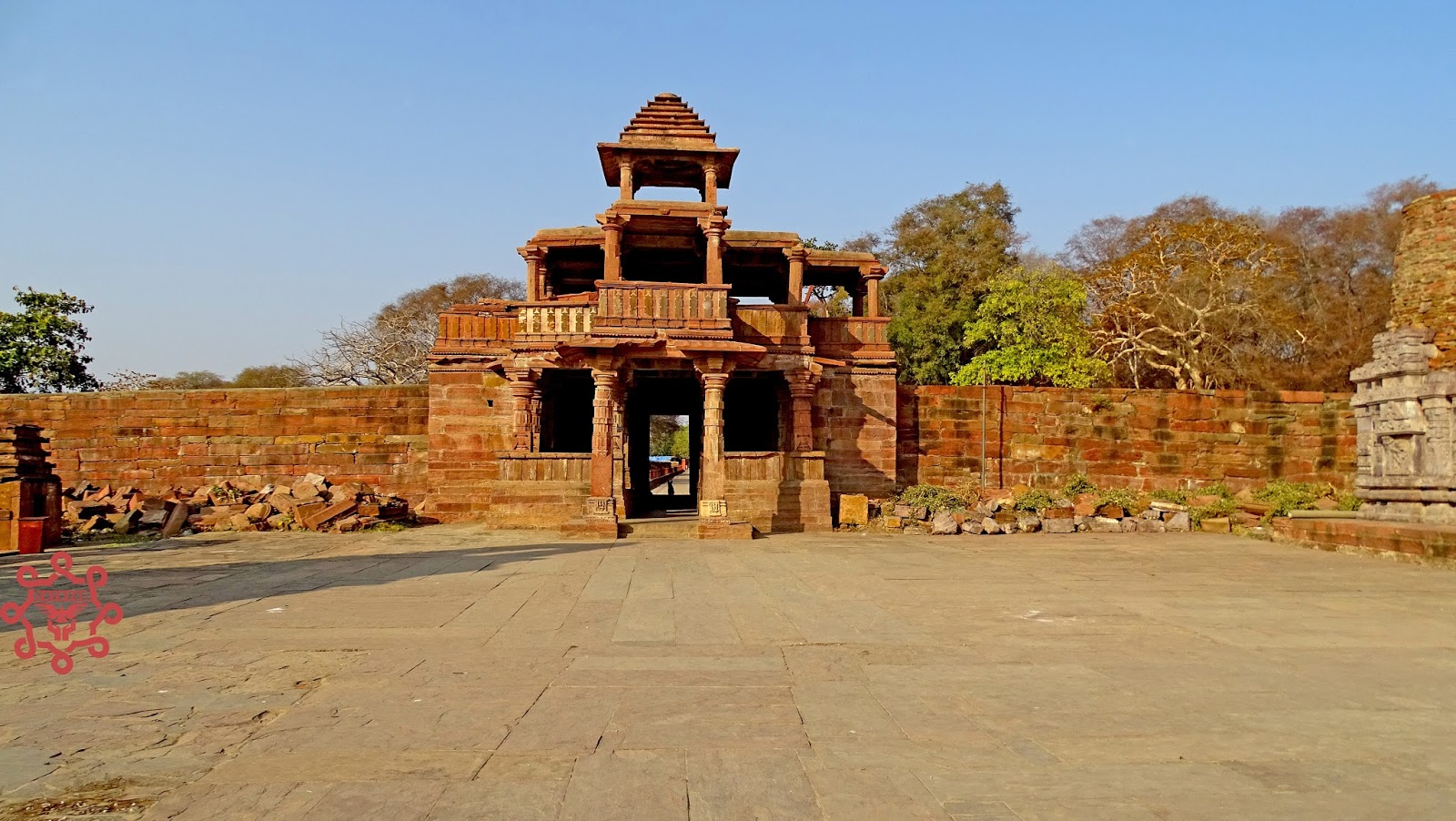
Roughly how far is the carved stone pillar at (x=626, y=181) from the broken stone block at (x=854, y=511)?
7.32 metres

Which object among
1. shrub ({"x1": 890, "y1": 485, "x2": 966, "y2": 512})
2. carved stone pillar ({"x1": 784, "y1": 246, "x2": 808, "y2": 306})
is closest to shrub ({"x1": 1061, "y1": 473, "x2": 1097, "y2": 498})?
shrub ({"x1": 890, "y1": 485, "x2": 966, "y2": 512})

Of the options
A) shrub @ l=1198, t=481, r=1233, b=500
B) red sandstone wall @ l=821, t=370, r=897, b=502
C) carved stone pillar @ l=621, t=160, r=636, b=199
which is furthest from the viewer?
red sandstone wall @ l=821, t=370, r=897, b=502

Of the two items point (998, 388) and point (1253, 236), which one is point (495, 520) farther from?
point (1253, 236)

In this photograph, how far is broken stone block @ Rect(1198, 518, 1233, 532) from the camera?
14391 millimetres

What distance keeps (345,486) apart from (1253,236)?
98.0ft

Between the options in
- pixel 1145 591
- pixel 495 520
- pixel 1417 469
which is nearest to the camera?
pixel 1145 591

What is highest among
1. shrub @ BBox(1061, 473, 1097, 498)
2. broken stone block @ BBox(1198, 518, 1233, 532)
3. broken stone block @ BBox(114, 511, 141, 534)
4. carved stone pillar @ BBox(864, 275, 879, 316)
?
carved stone pillar @ BBox(864, 275, 879, 316)

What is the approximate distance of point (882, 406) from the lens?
1683 centimetres

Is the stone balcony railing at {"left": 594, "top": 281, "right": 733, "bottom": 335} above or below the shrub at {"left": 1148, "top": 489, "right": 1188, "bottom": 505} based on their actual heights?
above

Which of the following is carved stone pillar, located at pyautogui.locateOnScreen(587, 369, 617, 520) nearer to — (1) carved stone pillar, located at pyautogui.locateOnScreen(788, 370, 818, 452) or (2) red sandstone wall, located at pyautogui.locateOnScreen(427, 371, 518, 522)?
(1) carved stone pillar, located at pyautogui.locateOnScreen(788, 370, 818, 452)

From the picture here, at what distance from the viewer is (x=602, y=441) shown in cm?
1356

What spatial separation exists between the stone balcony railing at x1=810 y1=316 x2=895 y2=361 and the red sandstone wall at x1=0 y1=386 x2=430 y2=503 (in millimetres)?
8700

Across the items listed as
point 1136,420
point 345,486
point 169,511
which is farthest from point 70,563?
point 1136,420

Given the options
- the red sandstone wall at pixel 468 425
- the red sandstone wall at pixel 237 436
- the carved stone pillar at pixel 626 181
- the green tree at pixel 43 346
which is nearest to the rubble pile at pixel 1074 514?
the red sandstone wall at pixel 468 425
